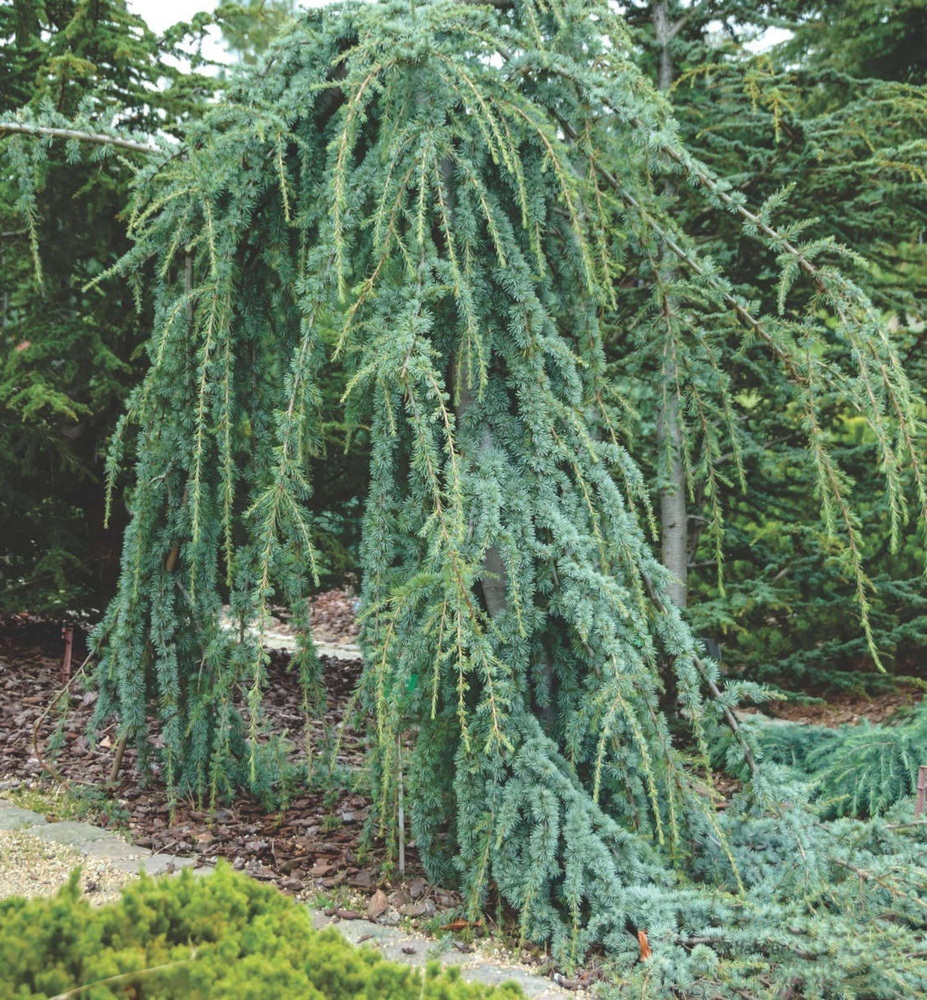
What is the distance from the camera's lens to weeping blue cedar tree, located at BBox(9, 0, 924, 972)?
8.51 feet

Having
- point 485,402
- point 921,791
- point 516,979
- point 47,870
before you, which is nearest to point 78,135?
point 485,402

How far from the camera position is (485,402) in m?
2.90

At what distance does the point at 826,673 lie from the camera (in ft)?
19.3

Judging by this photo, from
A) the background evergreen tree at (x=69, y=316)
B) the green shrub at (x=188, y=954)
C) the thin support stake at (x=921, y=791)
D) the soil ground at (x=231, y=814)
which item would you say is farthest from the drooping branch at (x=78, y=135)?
the thin support stake at (x=921, y=791)

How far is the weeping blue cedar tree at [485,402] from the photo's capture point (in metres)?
2.59

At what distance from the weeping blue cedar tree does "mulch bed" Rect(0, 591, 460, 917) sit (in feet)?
0.95

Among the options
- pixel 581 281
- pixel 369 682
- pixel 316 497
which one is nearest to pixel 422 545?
pixel 369 682

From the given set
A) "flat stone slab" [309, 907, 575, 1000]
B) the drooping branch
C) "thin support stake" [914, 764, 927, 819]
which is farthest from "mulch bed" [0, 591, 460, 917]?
the drooping branch

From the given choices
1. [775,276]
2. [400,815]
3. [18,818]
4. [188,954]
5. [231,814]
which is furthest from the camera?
[775,276]

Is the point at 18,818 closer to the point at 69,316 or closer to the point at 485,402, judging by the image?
the point at 485,402

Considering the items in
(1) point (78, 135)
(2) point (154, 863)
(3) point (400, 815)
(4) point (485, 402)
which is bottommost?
(2) point (154, 863)

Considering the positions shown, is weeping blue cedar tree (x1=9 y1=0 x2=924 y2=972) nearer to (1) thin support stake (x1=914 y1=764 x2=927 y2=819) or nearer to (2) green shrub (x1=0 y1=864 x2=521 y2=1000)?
(1) thin support stake (x1=914 y1=764 x2=927 y2=819)

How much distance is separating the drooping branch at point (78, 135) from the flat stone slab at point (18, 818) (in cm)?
252

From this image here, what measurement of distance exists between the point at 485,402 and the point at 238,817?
201cm
